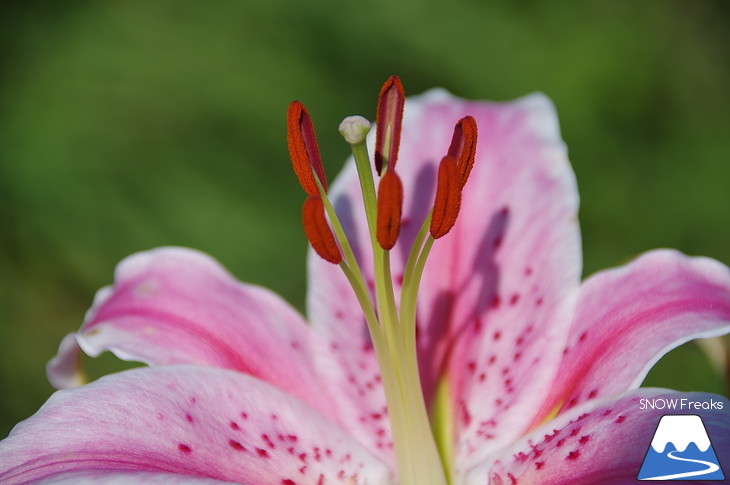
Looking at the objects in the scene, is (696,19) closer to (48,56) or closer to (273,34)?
(273,34)

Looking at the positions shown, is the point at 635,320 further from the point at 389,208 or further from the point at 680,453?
the point at 389,208

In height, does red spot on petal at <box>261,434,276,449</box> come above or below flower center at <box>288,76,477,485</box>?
below

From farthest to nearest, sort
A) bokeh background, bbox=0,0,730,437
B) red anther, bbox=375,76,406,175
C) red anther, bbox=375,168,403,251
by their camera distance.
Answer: bokeh background, bbox=0,0,730,437, red anther, bbox=375,76,406,175, red anther, bbox=375,168,403,251

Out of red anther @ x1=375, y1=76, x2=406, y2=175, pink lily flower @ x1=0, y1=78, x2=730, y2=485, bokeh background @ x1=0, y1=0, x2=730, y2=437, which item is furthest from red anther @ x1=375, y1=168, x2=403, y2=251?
bokeh background @ x1=0, y1=0, x2=730, y2=437

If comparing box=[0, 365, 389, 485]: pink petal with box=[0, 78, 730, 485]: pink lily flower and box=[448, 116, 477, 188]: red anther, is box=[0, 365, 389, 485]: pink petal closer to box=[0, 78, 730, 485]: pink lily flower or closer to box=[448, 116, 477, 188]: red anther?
box=[0, 78, 730, 485]: pink lily flower

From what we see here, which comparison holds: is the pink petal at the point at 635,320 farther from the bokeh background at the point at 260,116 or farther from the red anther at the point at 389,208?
the bokeh background at the point at 260,116

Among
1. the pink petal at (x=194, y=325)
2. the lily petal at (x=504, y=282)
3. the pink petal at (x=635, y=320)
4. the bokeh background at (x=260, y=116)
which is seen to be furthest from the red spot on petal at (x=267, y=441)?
the bokeh background at (x=260, y=116)

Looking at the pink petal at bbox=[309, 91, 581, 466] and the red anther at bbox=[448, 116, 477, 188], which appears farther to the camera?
the pink petal at bbox=[309, 91, 581, 466]
